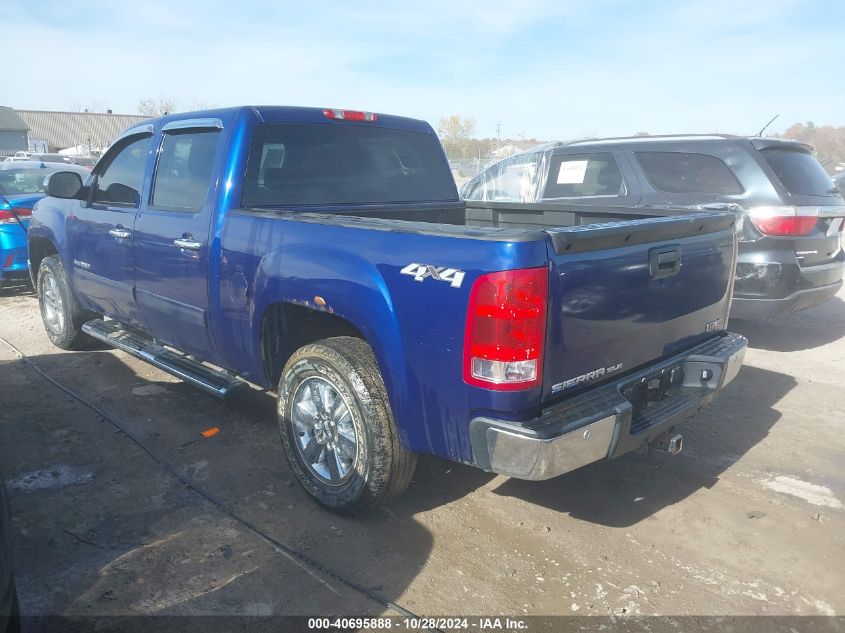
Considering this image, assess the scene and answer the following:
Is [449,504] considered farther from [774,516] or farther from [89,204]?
[89,204]

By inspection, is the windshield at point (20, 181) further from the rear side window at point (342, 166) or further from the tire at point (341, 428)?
the tire at point (341, 428)

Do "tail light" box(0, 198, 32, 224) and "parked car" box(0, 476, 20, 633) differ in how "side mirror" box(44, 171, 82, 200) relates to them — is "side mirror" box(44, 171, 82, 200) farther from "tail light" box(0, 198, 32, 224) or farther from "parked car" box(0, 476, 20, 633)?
"tail light" box(0, 198, 32, 224)

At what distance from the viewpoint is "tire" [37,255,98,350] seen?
560 cm

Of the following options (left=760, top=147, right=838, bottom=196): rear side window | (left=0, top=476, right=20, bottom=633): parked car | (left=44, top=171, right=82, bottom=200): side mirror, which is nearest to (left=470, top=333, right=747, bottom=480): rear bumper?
(left=0, top=476, right=20, bottom=633): parked car

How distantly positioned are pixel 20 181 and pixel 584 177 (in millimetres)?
7078

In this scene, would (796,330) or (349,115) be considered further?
(796,330)

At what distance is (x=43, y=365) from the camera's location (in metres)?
5.58

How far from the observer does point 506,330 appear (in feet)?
8.02

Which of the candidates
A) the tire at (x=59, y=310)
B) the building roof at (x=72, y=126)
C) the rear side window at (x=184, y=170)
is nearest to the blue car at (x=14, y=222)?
the tire at (x=59, y=310)

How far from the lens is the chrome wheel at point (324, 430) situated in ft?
10.4

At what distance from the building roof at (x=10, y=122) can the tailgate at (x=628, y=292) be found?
67675 millimetres

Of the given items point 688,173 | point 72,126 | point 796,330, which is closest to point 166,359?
point 688,173

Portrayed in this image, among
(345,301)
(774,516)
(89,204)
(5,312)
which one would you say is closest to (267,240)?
(345,301)

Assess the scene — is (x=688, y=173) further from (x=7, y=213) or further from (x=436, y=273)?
(x=7, y=213)
